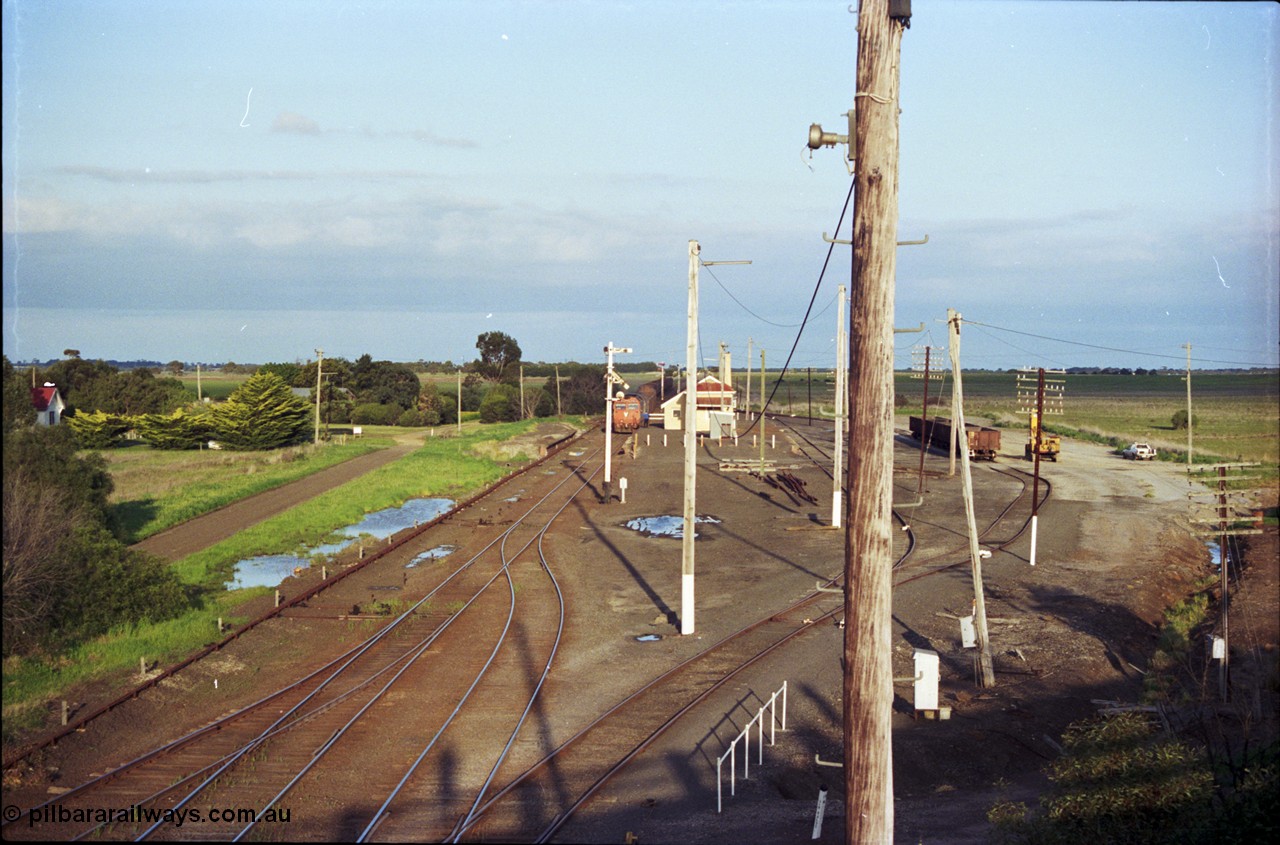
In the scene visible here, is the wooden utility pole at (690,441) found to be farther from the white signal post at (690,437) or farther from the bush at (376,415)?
the bush at (376,415)

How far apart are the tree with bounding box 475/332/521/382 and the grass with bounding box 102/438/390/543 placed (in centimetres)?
7438

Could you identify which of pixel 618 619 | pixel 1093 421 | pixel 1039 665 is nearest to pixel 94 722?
pixel 618 619

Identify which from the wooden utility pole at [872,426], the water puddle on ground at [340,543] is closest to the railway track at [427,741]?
the wooden utility pole at [872,426]

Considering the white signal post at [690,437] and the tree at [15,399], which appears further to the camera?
the tree at [15,399]

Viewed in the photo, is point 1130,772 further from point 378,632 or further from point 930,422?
point 930,422

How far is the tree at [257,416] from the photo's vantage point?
6875cm

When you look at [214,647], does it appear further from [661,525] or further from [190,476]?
[190,476]

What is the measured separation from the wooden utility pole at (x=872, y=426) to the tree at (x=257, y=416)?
68286mm

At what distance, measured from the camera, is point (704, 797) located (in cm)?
1200

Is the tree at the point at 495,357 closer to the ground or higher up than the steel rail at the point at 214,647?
higher up

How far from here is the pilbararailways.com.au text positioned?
10.5 metres

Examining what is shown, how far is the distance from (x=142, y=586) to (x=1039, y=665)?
18.7 m

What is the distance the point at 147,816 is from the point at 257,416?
62.6 m

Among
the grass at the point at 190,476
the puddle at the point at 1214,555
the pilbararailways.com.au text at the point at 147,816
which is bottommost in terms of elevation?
the puddle at the point at 1214,555
